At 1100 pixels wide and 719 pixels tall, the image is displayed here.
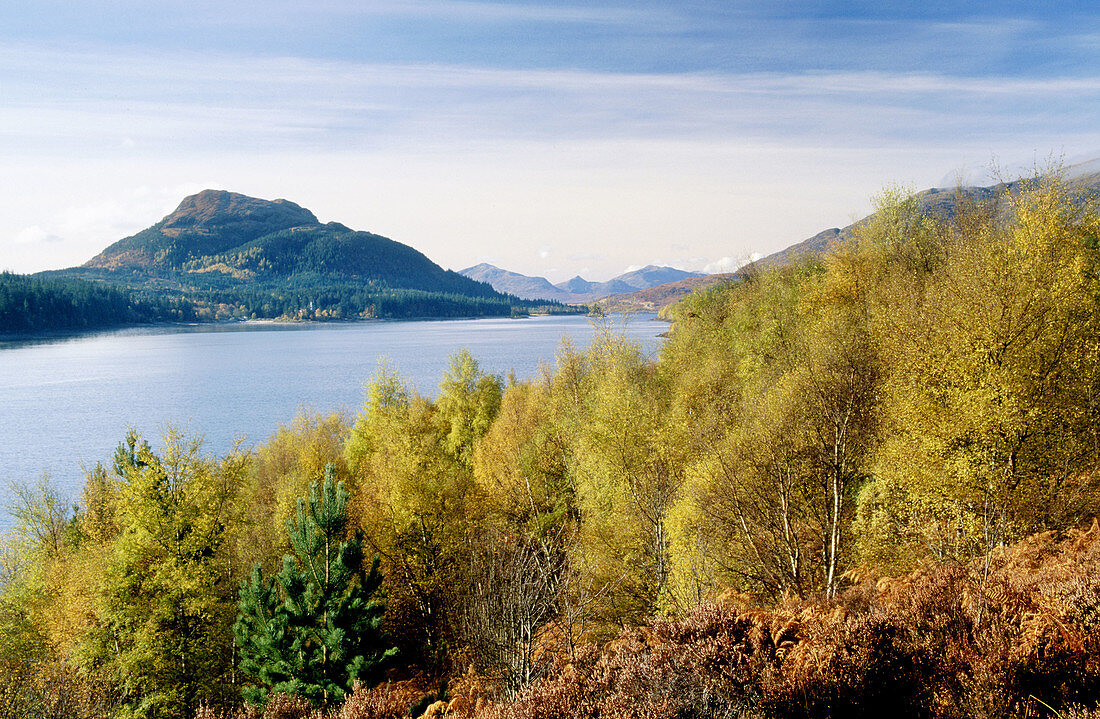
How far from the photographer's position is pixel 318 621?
2022 centimetres

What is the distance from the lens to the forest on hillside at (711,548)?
303 inches

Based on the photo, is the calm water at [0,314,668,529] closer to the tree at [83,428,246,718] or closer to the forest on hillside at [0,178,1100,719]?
the tree at [83,428,246,718]

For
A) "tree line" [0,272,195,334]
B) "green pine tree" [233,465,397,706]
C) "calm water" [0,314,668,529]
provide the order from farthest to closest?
"tree line" [0,272,195,334]
"calm water" [0,314,668,529]
"green pine tree" [233,465,397,706]

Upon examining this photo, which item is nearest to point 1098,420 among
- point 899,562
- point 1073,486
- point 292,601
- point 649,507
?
point 1073,486

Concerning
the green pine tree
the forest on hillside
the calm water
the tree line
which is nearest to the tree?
the forest on hillside

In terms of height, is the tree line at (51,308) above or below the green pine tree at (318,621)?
above

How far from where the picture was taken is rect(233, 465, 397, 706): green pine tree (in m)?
19.4

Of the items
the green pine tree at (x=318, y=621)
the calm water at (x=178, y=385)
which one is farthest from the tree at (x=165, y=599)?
the calm water at (x=178, y=385)

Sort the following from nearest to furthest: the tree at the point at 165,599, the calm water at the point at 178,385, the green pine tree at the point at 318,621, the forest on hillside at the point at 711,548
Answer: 1. the forest on hillside at the point at 711,548
2. the green pine tree at the point at 318,621
3. the tree at the point at 165,599
4. the calm water at the point at 178,385

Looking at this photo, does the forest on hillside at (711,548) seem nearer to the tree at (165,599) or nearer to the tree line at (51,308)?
the tree at (165,599)

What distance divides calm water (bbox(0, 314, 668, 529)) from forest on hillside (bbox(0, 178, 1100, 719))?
11704 millimetres

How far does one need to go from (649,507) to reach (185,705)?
64.8 feet

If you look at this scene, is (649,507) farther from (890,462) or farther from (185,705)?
(185,705)

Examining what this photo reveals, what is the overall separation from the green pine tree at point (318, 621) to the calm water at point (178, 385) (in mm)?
17128
